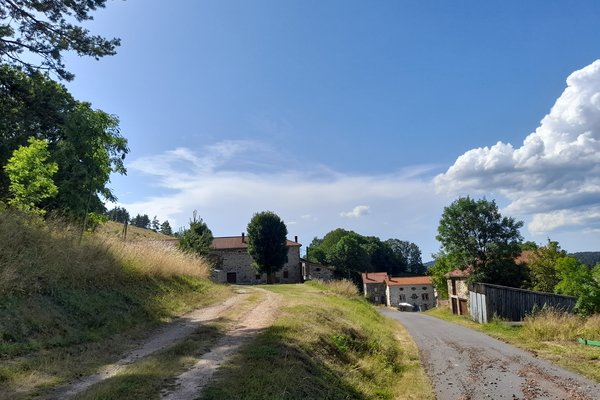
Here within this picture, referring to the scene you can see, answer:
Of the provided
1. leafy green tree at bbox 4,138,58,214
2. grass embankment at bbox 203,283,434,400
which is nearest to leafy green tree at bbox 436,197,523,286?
grass embankment at bbox 203,283,434,400

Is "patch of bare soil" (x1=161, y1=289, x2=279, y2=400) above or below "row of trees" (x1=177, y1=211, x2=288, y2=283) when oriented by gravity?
below

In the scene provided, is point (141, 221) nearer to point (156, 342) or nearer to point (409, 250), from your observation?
point (409, 250)

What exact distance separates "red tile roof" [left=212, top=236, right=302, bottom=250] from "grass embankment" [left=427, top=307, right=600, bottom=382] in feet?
138

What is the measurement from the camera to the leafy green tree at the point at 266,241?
5091cm

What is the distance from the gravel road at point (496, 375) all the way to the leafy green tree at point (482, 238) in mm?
24654

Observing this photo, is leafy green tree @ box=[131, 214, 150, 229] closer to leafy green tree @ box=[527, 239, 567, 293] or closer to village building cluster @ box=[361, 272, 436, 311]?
village building cluster @ box=[361, 272, 436, 311]

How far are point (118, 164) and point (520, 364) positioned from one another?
53.0 ft

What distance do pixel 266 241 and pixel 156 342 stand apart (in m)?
42.2

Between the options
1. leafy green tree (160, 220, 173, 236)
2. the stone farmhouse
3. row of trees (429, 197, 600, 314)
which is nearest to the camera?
row of trees (429, 197, 600, 314)

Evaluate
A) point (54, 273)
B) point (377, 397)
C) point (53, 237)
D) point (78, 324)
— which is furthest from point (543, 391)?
point (53, 237)

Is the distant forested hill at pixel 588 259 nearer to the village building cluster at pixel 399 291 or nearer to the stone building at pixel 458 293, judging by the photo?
the stone building at pixel 458 293

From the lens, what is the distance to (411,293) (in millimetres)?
91125

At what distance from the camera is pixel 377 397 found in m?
8.91

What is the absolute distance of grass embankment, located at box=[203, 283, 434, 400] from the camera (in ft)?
21.7
